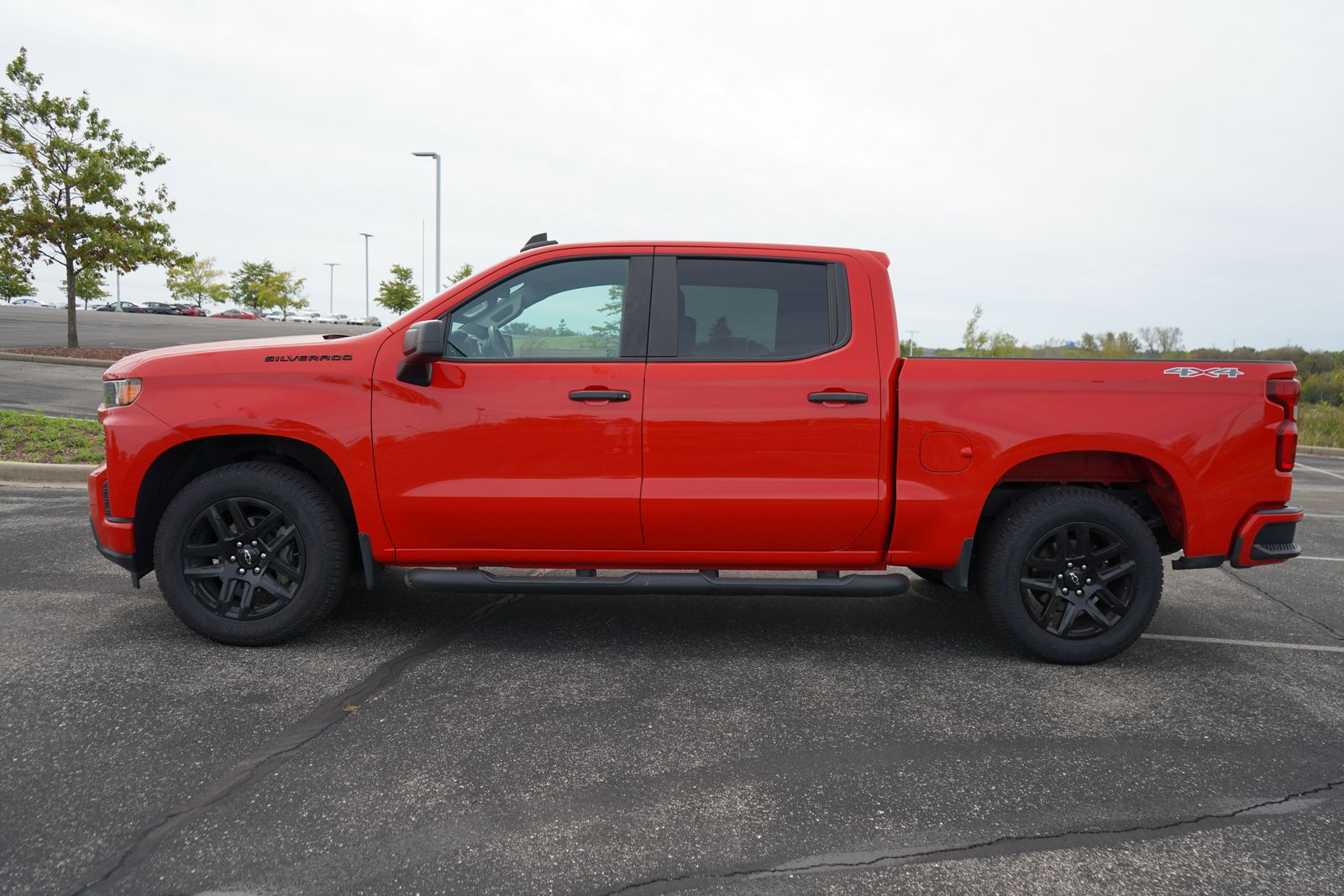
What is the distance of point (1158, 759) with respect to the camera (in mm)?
3318

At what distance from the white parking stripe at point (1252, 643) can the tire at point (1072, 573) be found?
77 centimetres

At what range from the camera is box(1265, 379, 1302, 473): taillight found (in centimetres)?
414

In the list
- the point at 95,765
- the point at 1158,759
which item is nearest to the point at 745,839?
the point at 1158,759

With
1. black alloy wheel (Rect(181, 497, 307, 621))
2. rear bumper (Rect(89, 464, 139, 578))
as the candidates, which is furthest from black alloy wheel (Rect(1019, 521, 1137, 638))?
rear bumper (Rect(89, 464, 139, 578))

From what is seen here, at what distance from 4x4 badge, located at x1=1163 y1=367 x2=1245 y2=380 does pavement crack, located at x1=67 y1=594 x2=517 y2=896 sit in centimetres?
363

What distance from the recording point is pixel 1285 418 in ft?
13.7

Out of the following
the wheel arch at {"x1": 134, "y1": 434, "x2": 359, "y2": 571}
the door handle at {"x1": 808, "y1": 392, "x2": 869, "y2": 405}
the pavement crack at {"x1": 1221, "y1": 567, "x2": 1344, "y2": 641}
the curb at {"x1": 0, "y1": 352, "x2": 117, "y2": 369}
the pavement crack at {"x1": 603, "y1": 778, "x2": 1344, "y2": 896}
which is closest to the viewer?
the pavement crack at {"x1": 603, "y1": 778, "x2": 1344, "y2": 896}

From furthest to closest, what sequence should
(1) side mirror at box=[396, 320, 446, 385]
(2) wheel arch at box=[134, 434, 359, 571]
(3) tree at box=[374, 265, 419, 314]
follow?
(3) tree at box=[374, 265, 419, 314]
(2) wheel arch at box=[134, 434, 359, 571]
(1) side mirror at box=[396, 320, 446, 385]

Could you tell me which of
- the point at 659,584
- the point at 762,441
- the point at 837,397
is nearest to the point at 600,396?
the point at 762,441

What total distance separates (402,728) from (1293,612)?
5.09 meters

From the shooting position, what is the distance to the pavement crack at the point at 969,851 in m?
2.50

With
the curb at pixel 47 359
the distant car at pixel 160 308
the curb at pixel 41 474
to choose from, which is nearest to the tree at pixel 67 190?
the curb at pixel 47 359

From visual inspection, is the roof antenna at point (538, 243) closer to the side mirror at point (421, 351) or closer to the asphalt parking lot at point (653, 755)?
the side mirror at point (421, 351)

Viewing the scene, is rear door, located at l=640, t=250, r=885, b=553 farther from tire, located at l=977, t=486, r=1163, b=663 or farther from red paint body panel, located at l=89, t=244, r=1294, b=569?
tire, located at l=977, t=486, r=1163, b=663
